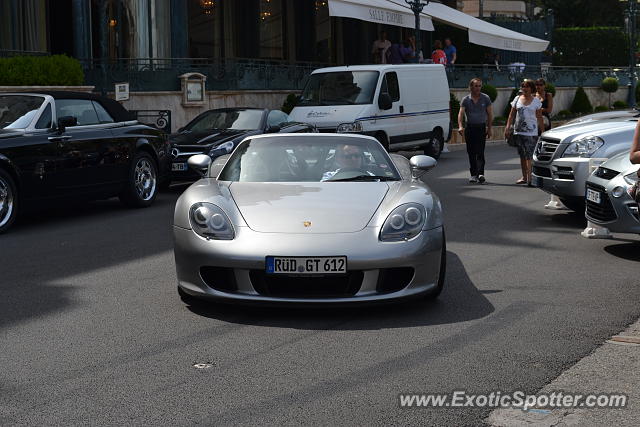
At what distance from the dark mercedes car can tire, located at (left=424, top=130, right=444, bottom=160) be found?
9.83 m

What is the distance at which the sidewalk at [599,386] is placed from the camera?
4.96 metres

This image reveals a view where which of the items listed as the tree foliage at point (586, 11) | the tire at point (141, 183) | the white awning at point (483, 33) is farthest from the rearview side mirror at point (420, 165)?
the tree foliage at point (586, 11)

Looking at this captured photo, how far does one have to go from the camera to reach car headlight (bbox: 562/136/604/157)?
1260 cm

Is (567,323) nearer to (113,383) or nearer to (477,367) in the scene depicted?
(477,367)

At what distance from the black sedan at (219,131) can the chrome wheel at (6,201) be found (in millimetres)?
4841

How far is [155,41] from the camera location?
2645 centimetres

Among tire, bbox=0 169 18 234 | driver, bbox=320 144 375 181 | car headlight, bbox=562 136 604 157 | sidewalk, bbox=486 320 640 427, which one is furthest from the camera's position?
car headlight, bbox=562 136 604 157

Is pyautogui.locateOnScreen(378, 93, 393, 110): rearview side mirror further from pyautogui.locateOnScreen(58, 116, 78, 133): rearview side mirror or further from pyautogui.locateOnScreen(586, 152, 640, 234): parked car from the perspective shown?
pyautogui.locateOnScreen(586, 152, 640, 234): parked car

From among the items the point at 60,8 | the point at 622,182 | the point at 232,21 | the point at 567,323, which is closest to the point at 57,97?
the point at 622,182

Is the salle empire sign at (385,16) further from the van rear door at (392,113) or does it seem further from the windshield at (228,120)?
the windshield at (228,120)

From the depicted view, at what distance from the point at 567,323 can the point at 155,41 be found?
20.8 metres

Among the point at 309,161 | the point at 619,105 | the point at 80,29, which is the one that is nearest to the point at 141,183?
the point at 309,161

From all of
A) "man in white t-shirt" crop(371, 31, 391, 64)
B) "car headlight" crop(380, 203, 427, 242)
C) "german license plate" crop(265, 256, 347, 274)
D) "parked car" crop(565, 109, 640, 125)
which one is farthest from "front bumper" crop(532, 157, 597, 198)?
"man in white t-shirt" crop(371, 31, 391, 64)

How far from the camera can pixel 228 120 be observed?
18.3 meters
